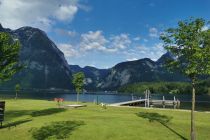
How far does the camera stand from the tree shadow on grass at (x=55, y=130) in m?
27.2

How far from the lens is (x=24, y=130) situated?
Result: 99.0ft

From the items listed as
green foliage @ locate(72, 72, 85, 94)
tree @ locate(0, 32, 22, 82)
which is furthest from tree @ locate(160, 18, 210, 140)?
green foliage @ locate(72, 72, 85, 94)

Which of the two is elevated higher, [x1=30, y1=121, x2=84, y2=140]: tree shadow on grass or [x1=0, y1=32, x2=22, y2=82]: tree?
[x1=0, y1=32, x2=22, y2=82]: tree

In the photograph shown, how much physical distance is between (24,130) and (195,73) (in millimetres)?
17858

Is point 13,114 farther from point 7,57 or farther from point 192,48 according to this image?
point 192,48

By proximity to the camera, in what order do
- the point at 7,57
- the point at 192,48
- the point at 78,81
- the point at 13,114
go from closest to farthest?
the point at 192,48, the point at 7,57, the point at 13,114, the point at 78,81

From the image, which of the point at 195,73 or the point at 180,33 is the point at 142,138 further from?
the point at 180,33

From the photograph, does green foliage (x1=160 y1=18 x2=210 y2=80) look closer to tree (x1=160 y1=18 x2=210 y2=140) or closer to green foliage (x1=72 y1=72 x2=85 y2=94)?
tree (x1=160 y1=18 x2=210 y2=140)

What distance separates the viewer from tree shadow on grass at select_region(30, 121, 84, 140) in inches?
1073

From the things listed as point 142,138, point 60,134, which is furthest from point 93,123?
point 142,138

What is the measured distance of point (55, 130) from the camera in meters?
29.9

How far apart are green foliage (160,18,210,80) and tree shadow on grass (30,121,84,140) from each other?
12.6 meters

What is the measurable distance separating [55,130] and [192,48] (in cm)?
1565

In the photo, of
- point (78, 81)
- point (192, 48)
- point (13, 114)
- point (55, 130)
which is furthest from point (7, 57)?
point (78, 81)
